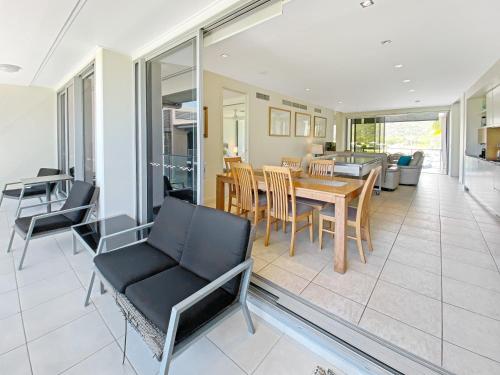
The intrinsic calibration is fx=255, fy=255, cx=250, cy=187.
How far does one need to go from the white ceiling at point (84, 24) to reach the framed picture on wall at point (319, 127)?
6506 mm

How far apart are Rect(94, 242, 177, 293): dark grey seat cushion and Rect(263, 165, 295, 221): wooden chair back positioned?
1.36 meters

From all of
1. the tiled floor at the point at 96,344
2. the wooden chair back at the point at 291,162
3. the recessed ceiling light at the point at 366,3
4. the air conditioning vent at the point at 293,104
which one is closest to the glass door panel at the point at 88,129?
the tiled floor at the point at 96,344

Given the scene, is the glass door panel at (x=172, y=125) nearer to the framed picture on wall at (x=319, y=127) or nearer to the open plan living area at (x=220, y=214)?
the open plan living area at (x=220, y=214)

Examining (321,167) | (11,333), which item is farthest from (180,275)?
(321,167)

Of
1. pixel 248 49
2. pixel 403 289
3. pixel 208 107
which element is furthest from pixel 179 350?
pixel 208 107

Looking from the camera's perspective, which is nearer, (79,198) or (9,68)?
(79,198)

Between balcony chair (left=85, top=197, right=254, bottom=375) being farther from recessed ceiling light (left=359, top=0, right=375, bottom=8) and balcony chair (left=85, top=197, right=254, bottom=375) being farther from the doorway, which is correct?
Answer: the doorway

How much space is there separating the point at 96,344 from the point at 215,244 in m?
0.98

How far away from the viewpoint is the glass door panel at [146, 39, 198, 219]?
2570 millimetres

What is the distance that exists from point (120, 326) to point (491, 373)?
2.27m

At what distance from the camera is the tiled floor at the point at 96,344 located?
1.49m

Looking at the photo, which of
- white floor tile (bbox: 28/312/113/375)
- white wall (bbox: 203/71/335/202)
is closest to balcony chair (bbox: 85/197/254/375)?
white floor tile (bbox: 28/312/113/375)

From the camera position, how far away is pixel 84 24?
8.29 ft

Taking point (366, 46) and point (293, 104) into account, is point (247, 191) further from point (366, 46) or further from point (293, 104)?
point (293, 104)
